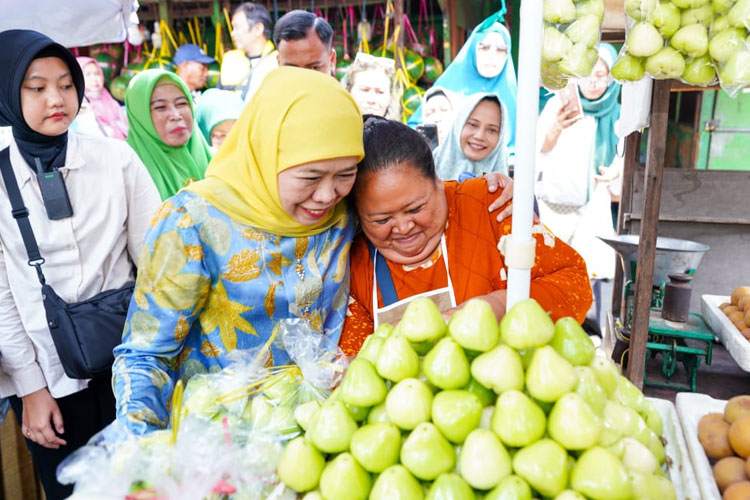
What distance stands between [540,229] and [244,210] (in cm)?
87

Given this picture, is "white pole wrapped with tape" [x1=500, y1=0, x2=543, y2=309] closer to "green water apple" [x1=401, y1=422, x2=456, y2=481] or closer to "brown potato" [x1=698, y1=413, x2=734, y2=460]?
"green water apple" [x1=401, y1=422, x2=456, y2=481]

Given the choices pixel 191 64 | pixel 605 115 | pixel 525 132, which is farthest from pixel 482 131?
pixel 191 64

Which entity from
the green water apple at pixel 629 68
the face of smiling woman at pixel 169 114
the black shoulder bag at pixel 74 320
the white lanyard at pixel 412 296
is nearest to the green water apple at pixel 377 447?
the white lanyard at pixel 412 296

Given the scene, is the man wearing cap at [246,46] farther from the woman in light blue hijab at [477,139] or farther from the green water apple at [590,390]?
the green water apple at [590,390]

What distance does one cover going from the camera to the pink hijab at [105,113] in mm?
5461

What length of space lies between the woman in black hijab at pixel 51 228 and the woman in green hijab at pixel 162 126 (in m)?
0.81

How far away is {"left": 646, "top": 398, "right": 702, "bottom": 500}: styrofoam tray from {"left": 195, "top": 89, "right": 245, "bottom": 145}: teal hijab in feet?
9.66

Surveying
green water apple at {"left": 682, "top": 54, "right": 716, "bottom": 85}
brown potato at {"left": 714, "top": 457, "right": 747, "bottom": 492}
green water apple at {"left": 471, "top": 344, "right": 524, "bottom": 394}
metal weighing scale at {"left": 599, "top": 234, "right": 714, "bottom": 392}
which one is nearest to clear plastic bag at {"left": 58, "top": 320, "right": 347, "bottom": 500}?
green water apple at {"left": 471, "top": 344, "right": 524, "bottom": 394}

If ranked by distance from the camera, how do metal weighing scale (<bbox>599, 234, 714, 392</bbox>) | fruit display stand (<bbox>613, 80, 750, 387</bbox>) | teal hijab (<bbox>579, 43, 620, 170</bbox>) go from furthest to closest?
teal hijab (<bbox>579, 43, 620, 170</bbox>), fruit display stand (<bbox>613, 80, 750, 387</bbox>), metal weighing scale (<bbox>599, 234, 714, 392</bbox>)

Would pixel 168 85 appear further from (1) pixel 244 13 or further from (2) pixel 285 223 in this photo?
(1) pixel 244 13

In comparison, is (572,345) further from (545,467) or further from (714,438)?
(714,438)

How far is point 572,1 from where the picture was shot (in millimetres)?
1403

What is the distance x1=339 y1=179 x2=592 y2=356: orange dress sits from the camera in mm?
1637

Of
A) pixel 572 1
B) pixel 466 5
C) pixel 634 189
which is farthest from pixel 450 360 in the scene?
pixel 466 5
